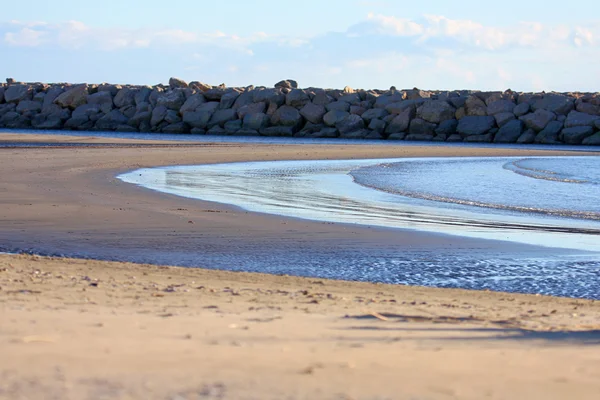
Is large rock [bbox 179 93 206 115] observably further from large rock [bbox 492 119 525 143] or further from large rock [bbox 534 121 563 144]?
large rock [bbox 534 121 563 144]

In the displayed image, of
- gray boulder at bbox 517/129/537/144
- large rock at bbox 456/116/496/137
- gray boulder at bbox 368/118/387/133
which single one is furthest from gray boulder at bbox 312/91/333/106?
gray boulder at bbox 517/129/537/144

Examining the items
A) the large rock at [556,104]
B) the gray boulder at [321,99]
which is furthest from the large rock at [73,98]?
the large rock at [556,104]

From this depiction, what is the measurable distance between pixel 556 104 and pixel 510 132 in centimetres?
348

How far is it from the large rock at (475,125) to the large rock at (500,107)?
45cm

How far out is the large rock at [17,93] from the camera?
51.4 m

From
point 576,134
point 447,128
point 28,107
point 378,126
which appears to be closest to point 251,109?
point 378,126

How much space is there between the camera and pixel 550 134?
137 feet

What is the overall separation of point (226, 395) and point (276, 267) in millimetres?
4148

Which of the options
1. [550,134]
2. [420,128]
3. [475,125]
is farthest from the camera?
[420,128]

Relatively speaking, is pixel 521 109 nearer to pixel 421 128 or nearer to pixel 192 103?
pixel 421 128

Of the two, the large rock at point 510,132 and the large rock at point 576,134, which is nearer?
the large rock at point 576,134

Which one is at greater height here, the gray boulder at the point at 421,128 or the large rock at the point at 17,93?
the large rock at the point at 17,93

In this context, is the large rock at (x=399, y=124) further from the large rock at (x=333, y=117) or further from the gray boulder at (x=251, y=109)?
the gray boulder at (x=251, y=109)

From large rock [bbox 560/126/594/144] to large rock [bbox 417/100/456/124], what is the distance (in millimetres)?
5650
